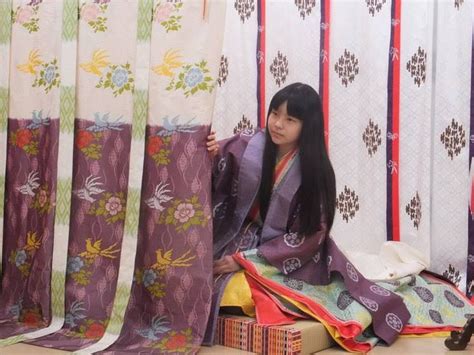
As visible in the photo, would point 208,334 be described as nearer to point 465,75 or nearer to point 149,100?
point 149,100

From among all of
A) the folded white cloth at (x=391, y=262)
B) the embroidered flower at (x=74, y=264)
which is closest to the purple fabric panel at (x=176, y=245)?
the embroidered flower at (x=74, y=264)

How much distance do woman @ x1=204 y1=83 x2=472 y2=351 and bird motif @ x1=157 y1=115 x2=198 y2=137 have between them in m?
0.18

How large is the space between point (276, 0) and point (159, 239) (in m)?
1.58

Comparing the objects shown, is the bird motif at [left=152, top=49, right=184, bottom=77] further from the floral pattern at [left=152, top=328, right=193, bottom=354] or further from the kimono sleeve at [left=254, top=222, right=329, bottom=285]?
the floral pattern at [left=152, top=328, right=193, bottom=354]

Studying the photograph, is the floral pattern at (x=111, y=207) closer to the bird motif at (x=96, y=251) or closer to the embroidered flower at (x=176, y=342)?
the bird motif at (x=96, y=251)

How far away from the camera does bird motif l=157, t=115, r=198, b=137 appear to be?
2.31m

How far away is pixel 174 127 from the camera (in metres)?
2.32

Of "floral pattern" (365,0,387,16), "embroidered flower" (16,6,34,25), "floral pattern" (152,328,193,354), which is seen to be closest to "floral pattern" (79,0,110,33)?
"embroidered flower" (16,6,34,25)

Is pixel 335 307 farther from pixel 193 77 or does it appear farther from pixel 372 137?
pixel 372 137

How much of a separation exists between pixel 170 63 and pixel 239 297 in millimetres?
821

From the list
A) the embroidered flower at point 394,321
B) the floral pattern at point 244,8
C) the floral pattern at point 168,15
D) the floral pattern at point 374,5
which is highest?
the floral pattern at point 244,8

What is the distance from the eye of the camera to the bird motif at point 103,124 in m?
2.43

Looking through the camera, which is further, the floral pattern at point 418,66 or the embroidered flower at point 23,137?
the floral pattern at point 418,66

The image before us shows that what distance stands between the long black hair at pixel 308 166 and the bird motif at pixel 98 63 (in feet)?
2.11
